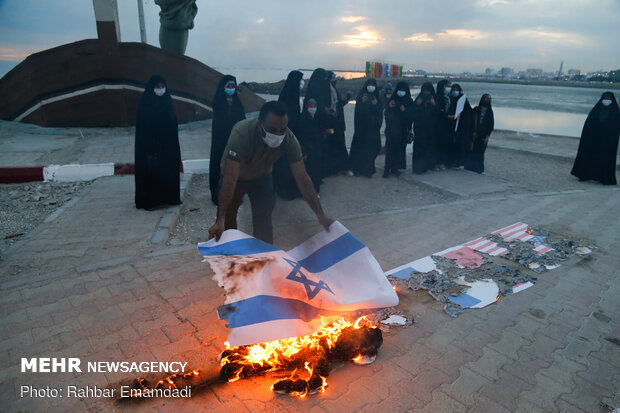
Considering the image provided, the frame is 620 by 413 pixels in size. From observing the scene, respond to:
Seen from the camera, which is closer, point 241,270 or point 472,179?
point 241,270

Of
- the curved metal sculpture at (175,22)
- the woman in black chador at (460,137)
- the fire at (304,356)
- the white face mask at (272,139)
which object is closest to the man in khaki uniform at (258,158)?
the white face mask at (272,139)

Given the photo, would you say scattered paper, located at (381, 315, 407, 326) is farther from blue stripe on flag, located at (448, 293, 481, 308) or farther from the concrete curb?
the concrete curb

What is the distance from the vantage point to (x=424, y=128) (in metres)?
8.53

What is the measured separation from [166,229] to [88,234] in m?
0.86

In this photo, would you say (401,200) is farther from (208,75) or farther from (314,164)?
(208,75)

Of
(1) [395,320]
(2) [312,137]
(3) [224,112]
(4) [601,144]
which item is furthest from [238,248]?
(4) [601,144]

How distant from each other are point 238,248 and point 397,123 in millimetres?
6172

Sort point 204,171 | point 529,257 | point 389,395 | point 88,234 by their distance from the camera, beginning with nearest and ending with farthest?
point 389,395 < point 529,257 < point 88,234 < point 204,171

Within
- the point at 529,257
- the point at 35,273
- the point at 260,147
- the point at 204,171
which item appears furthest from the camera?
the point at 204,171

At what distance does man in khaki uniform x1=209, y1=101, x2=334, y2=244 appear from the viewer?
3.11 metres

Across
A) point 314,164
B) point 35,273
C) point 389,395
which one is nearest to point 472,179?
point 314,164

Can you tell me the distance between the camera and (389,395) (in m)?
2.35

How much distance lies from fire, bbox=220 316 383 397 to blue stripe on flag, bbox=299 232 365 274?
1.58 ft

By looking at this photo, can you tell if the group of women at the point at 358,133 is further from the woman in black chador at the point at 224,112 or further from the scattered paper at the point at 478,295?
the scattered paper at the point at 478,295
